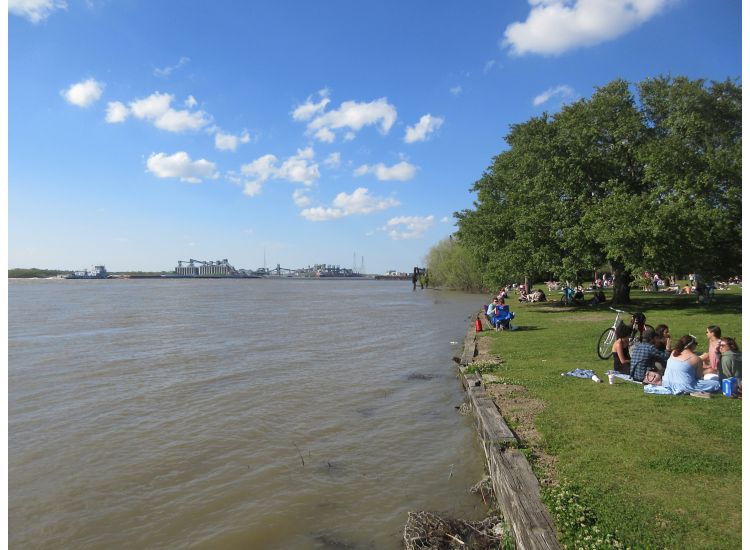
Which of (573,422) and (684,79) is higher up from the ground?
(684,79)

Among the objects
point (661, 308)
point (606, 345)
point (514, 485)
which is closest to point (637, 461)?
point (514, 485)

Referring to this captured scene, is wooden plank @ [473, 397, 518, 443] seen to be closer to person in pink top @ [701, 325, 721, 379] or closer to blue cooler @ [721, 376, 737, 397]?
blue cooler @ [721, 376, 737, 397]

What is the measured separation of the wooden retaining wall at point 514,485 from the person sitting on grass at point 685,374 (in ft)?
11.6

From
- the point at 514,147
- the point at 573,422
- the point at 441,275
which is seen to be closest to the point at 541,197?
the point at 514,147

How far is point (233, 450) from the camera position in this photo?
318 inches

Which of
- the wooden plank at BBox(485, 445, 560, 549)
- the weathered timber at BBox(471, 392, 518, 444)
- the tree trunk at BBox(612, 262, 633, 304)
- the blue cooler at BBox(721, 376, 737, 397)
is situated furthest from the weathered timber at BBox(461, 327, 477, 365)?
the tree trunk at BBox(612, 262, 633, 304)

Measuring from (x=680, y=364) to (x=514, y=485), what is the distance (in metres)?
5.73

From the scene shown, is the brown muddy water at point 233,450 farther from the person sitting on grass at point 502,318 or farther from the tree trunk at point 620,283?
the tree trunk at point 620,283

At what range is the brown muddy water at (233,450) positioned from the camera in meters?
5.83

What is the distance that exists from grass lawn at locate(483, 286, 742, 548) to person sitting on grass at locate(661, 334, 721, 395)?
0.35 m

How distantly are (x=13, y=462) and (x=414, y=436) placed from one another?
619 centimetres

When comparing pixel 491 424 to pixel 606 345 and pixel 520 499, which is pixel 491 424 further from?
pixel 606 345

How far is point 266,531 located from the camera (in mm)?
5680

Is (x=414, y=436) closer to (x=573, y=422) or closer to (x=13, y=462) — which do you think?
(x=573, y=422)
